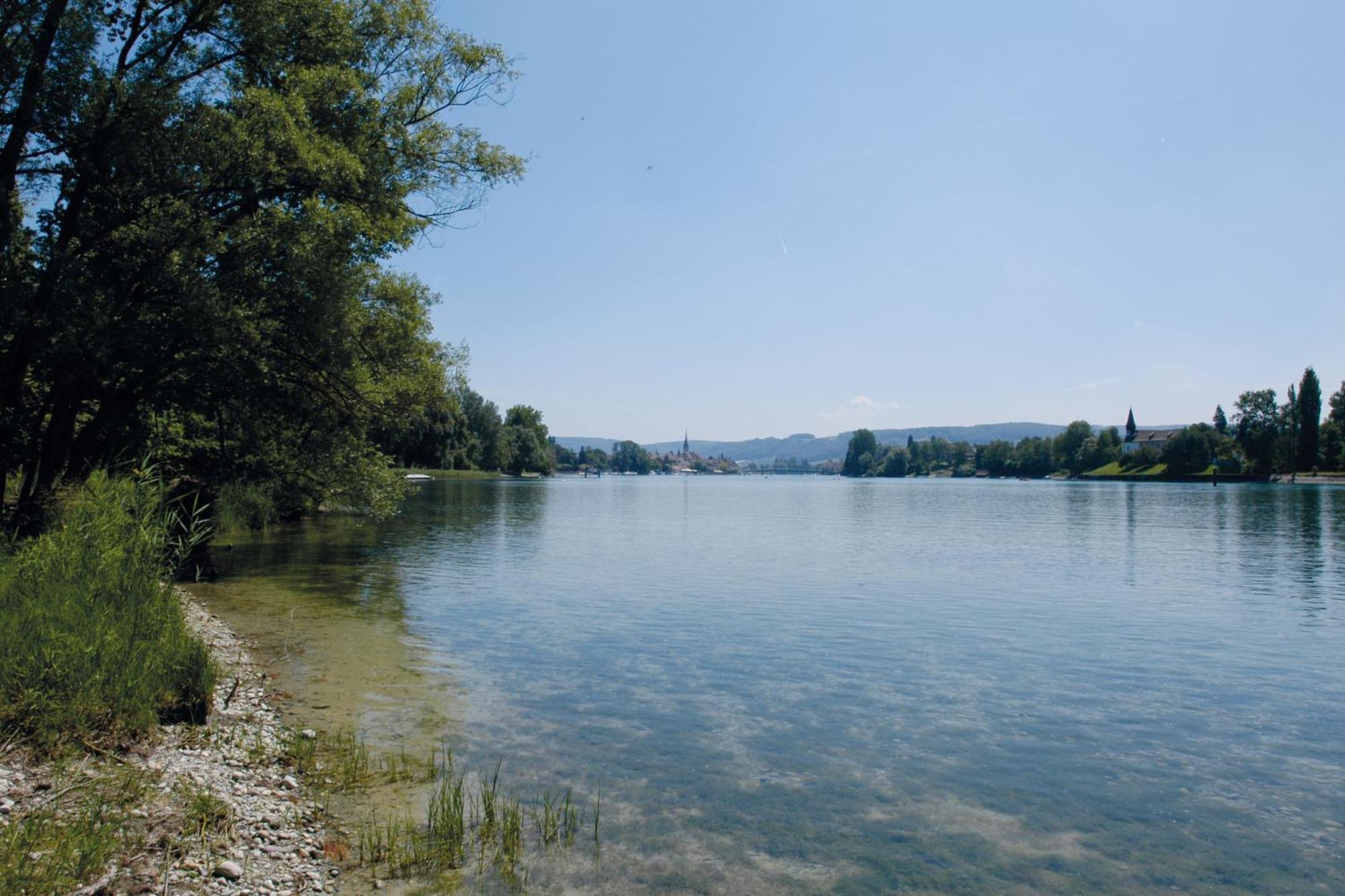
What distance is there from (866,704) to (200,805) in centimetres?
990

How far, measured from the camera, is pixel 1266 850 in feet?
28.3

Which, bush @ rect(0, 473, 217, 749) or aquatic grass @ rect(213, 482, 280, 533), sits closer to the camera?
bush @ rect(0, 473, 217, 749)

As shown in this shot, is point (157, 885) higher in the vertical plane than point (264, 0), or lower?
lower

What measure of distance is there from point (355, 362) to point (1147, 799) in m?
22.1

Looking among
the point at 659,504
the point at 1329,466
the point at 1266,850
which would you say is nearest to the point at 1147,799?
the point at 1266,850

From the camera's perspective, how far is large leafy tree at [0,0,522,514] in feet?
62.3

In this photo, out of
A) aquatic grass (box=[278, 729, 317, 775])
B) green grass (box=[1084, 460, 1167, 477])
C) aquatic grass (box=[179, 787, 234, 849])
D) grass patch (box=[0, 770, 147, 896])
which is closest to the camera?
grass patch (box=[0, 770, 147, 896])

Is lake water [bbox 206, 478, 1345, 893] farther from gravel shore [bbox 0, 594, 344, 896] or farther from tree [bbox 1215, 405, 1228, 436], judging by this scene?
tree [bbox 1215, 405, 1228, 436]

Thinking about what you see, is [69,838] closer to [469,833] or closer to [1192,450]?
[469,833]

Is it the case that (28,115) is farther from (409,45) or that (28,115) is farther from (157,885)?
(157,885)

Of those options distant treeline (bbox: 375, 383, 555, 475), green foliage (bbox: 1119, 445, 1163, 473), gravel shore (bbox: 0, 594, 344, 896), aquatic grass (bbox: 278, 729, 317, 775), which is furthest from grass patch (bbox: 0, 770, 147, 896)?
green foliage (bbox: 1119, 445, 1163, 473)

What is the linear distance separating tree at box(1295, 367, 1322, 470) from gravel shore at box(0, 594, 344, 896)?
603 ft

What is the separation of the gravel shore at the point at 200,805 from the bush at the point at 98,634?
454 mm

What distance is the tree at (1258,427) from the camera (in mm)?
160500
